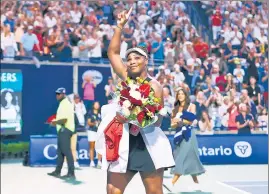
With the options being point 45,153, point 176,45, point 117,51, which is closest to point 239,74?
point 176,45

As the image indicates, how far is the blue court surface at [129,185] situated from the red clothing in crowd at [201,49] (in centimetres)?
641

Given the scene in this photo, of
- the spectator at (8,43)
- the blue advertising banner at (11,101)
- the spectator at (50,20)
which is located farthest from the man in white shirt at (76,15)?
the blue advertising banner at (11,101)

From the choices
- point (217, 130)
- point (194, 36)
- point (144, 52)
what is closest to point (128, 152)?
point (144, 52)

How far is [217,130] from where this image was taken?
17.3 meters

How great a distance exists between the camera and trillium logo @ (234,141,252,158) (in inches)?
640

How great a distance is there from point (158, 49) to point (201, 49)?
5.46ft

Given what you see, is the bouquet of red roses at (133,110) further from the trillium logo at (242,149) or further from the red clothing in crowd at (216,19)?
the red clothing in crowd at (216,19)

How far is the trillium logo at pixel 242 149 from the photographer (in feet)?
53.3

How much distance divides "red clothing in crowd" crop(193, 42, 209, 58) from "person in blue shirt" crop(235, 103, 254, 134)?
11.5ft

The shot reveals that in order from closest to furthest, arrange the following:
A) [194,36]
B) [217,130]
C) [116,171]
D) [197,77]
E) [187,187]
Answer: [116,171]
[187,187]
[217,130]
[197,77]
[194,36]

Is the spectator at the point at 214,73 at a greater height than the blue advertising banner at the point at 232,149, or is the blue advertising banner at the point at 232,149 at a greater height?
the spectator at the point at 214,73

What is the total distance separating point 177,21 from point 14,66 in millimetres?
6691

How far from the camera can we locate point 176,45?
20.3 metres

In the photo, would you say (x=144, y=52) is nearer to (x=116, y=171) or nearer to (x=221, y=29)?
(x=116, y=171)
